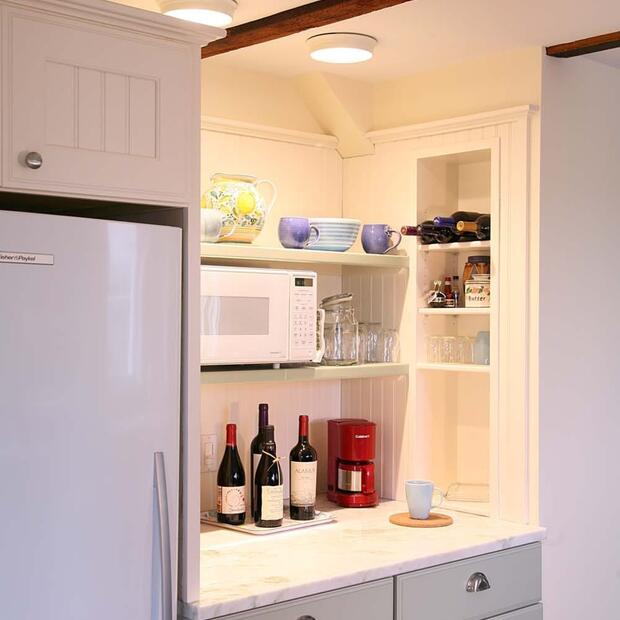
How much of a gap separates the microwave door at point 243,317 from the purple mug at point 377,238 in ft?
1.49

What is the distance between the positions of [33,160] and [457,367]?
5.71ft

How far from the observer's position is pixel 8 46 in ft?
6.56

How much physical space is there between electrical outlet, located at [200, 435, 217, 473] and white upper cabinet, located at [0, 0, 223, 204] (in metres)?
1.19

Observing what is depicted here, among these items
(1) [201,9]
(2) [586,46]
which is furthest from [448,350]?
(1) [201,9]

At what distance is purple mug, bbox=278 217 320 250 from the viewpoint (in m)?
3.16

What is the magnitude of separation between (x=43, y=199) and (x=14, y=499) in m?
0.69

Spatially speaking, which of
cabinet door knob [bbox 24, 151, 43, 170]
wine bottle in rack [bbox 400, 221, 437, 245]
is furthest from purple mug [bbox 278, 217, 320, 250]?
cabinet door knob [bbox 24, 151, 43, 170]

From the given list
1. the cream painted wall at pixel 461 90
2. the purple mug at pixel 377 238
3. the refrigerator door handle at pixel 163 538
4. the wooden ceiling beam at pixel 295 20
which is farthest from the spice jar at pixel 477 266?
the refrigerator door handle at pixel 163 538

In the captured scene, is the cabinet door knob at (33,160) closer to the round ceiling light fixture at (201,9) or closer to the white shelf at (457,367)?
the round ceiling light fixture at (201,9)

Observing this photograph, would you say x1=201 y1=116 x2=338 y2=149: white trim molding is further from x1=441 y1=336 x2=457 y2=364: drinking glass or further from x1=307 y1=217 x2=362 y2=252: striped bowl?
x1=441 y1=336 x2=457 y2=364: drinking glass

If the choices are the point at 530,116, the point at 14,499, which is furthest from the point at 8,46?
the point at 530,116

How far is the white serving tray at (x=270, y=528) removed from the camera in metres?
3.01

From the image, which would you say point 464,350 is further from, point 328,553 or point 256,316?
point 328,553

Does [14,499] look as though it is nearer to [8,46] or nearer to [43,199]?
[43,199]
